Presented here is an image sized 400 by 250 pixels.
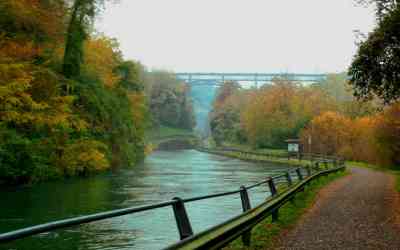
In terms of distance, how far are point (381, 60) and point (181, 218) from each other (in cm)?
1580

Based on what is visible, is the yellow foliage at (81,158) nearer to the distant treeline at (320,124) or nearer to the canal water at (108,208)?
the canal water at (108,208)

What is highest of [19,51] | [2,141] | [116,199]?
[19,51]

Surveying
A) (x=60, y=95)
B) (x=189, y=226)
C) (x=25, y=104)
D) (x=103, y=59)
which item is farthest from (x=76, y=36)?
(x=189, y=226)

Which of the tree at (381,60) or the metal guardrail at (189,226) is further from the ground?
the tree at (381,60)

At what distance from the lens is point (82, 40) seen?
44.2 meters

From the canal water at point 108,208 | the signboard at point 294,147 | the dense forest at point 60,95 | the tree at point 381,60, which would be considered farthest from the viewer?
the signboard at point 294,147

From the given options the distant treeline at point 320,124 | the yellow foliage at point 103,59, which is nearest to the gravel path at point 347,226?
the distant treeline at point 320,124

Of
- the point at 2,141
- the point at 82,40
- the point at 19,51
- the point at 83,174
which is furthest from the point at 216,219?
the point at 82,40

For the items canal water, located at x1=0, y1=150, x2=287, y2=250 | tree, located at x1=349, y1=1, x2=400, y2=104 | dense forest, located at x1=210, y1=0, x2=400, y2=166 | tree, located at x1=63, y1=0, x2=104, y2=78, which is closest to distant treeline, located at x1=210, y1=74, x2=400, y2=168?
dense forest, located at x1=210, y1=0, x2=400, y2=166

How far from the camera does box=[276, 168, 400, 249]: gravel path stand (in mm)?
11391

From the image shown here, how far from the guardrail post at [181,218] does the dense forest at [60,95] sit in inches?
909

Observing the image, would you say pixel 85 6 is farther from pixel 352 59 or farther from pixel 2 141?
pixel 352 59

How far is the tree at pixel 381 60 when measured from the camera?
1975 centimetres

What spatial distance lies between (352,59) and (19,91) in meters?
18.1
